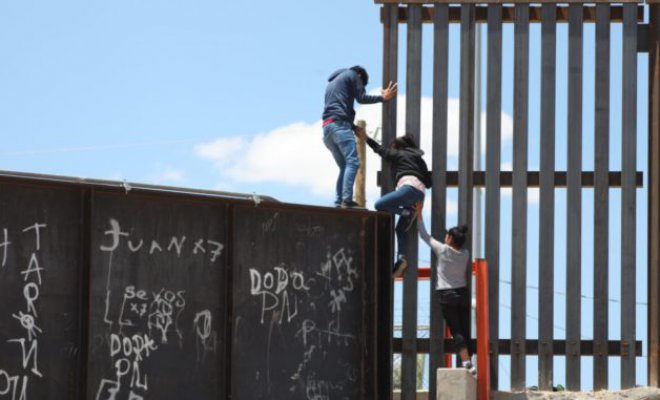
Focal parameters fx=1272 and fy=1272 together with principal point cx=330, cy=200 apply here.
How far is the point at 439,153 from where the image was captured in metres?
15.5

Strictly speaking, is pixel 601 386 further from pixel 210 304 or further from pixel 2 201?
pixel 2 201

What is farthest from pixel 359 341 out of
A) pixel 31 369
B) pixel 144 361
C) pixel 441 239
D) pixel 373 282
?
pixel 31 369

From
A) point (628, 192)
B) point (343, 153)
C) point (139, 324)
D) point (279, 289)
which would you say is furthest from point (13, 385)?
point (628, 192)

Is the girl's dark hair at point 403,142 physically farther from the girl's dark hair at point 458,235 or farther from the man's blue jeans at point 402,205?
the girl's dark hair at point 458,235

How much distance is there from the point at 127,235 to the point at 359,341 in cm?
318

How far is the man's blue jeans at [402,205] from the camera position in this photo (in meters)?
15.0

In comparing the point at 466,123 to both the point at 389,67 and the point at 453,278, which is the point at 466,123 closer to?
the point at 389,67

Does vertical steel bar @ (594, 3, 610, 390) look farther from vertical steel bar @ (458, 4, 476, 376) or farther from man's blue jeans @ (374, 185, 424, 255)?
man's blue jeans @ (374, 185, 424, 255)

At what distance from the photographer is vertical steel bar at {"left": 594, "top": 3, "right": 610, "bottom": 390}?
15352 millimetres

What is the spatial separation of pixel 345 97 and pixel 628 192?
144 inches

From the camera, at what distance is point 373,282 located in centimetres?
1481

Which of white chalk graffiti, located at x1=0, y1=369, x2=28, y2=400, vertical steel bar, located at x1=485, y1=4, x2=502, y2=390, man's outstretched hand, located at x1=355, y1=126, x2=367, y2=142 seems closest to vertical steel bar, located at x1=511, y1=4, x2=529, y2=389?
vertical steel bar, located at x1=485, y1=4, x2=502, y2=390

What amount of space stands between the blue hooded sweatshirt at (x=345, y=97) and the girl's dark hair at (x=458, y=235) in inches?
70.9

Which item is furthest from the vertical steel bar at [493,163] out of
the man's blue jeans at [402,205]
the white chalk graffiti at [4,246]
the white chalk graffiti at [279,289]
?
the white chalk graffiti at [4,246]
